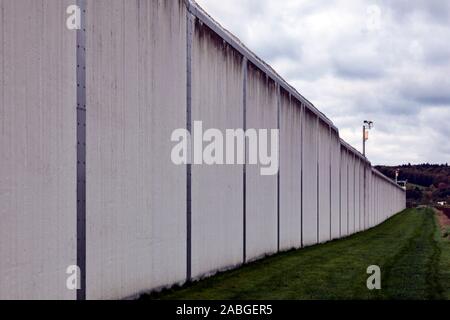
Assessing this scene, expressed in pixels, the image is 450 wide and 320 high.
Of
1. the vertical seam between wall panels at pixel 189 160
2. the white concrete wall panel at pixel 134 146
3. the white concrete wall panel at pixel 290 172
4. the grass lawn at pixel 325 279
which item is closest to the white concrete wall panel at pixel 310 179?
the white concrete wall panel at pixel 290 172

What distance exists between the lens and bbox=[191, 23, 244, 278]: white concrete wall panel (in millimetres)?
13109

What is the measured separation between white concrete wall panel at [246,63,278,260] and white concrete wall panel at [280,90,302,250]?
1.01 m

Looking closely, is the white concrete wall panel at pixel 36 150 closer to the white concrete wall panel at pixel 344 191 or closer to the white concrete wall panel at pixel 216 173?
the white concrete wall panel at pixel 216 173

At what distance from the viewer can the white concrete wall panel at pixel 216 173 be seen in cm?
1311

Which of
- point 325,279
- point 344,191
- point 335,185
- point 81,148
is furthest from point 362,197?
point 81,148

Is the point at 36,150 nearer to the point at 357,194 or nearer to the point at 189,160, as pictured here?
the point at 189,160

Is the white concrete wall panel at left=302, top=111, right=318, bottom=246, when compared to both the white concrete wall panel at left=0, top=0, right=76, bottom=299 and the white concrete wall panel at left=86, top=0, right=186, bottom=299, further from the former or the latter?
the white concrete wall panel at left=0, top=0, right=76, bottom=299

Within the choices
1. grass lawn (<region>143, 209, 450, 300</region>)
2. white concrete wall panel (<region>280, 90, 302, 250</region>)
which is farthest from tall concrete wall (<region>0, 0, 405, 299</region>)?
white concrete wall panel (<region>280, 90, 302, 250</region>)

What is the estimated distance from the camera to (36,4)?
7438mm

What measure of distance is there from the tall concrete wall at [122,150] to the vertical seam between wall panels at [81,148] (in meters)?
0.04

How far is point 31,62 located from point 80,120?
4.32 feet

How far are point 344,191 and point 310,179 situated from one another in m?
11.7
